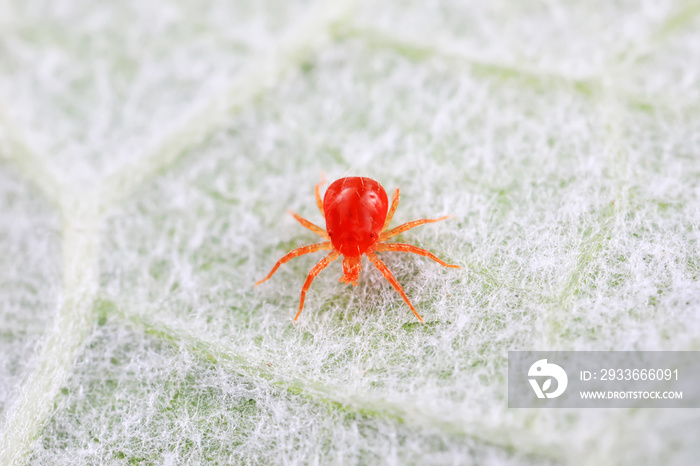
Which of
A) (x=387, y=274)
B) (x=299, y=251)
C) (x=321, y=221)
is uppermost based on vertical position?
(x=321, y=221)

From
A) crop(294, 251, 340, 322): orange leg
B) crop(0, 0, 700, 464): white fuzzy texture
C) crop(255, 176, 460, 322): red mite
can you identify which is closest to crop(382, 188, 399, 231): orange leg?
crop(255, 176, 460, 322): red mite

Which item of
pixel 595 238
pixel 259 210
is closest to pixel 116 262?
pixel 259 210

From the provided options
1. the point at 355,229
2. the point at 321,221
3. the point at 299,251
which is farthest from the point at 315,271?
the point at 321,221

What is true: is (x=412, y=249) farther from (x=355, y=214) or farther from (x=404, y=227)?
(x=355, y=214)

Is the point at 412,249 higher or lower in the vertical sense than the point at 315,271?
higher

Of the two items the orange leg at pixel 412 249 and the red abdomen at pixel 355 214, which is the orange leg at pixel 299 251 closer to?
the red abdomen at pixel 355 214

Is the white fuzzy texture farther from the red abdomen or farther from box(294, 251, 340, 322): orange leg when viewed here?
the red abdomen

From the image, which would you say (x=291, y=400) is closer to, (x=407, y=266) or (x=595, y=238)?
(x=407, y=266)
